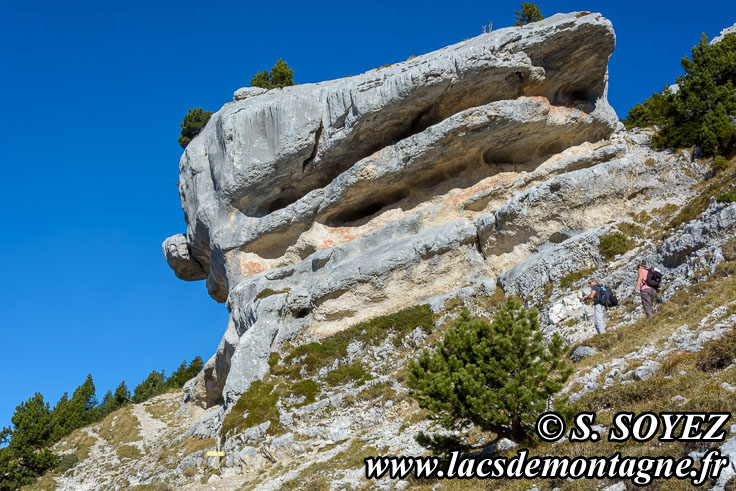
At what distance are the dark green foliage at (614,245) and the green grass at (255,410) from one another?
653 inches

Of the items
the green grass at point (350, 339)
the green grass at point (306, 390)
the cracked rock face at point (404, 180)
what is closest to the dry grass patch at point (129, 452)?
the cracked rock face at point (404, 180)

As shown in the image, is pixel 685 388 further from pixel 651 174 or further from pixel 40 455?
pixel 40 455

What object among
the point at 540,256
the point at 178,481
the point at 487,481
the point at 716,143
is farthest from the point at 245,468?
the point at 716,143

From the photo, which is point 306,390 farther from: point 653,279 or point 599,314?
point 653,279

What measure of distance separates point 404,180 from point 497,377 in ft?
75.8

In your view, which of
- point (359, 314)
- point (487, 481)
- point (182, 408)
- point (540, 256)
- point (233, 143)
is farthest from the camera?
point (182, 408)

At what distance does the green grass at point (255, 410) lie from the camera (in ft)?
79.4

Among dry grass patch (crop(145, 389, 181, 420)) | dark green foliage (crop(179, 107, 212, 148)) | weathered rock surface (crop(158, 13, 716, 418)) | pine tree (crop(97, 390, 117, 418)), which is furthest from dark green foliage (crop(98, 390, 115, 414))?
dark green foliage (crop(179, 107, 212, 148))

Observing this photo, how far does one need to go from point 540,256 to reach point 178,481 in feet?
64.7

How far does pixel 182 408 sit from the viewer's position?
131 feet

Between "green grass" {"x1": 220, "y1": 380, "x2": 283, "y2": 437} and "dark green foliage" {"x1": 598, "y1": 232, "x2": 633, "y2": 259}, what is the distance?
1659cm

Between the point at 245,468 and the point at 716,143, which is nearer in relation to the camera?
the point at 245,468

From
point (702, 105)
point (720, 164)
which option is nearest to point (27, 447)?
point (720, 164)

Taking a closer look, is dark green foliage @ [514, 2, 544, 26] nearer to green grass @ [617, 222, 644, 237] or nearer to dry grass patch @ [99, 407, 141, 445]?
green grass @ [617, 222, 644, 237]
